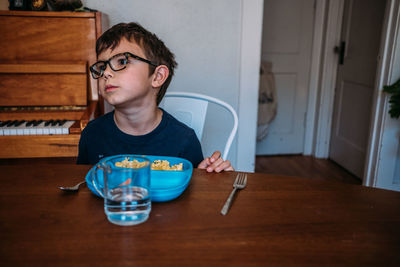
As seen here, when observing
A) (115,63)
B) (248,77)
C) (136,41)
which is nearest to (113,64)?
(115,63)

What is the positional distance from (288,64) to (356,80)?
0.70 m

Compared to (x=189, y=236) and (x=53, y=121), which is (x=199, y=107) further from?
(x=189, y=236)

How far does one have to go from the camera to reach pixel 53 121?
1793 mm

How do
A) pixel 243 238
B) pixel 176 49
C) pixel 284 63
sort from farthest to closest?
pixel 284 63
pixel 176 49
pixel 243 238

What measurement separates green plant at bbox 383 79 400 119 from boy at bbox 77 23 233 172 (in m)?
1.70

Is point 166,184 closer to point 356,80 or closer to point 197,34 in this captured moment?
point 197,34

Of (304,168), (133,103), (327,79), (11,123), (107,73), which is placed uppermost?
(107,73)

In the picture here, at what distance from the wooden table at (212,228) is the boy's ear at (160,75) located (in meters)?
0.54

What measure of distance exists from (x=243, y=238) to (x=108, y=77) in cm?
73

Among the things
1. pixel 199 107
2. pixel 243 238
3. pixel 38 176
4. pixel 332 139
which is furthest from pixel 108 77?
pixel 332 139

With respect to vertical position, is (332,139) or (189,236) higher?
(189,236)

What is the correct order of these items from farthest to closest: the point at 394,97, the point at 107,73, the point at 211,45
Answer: the point at 211,45, the point at 394,97, the point at 107,73

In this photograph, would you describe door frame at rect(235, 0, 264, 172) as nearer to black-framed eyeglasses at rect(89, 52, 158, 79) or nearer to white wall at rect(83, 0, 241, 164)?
white wall at rect(83, 0, 241, 164)

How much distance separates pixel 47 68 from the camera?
1.86 meters
